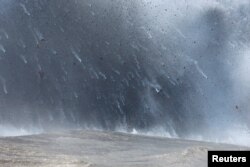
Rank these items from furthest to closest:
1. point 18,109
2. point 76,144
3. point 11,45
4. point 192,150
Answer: point 11,45 → point 18,109 → point 76,144 → point 192,150

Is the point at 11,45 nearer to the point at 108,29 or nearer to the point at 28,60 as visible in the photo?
the point at 28,60

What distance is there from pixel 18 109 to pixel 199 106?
1266 inches

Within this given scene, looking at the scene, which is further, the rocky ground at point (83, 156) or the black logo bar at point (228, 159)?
the rocky ground at point (83, 156)

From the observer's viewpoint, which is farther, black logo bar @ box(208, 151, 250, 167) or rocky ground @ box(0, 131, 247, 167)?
rocky ground @ box(0, 131, 247, 167)

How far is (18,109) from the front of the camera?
59875mm

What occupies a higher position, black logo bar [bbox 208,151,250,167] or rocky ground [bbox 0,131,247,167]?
rocky ground [bbox 0,131,247,167]

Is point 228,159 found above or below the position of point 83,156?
below

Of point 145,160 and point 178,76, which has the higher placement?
point 178,76

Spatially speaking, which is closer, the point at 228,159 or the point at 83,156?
the point at 228,159

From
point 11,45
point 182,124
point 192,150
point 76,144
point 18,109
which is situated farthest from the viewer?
point 182,124

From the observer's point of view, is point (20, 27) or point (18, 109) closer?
point (18, 109)

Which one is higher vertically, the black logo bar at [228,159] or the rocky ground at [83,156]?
the rocky ground at [83,156]

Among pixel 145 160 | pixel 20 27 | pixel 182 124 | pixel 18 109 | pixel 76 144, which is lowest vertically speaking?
pixel 145 160

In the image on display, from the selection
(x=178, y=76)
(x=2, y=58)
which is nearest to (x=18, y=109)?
(x=2, y=58)
